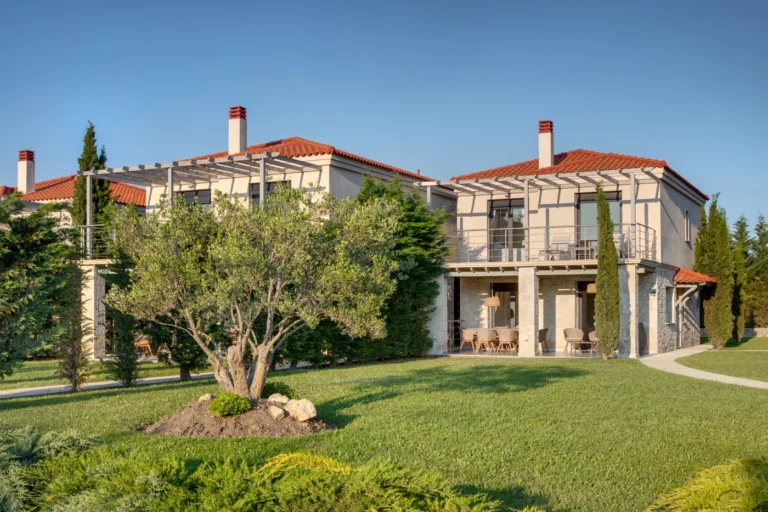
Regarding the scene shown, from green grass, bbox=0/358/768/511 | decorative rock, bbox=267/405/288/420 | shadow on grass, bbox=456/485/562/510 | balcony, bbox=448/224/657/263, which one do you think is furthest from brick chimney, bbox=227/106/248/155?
shadow on grass, bbox=456/485/562/510

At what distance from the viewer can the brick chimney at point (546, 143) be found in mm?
28078

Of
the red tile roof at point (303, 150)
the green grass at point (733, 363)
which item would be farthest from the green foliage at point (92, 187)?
the green grass at point (733, 363)

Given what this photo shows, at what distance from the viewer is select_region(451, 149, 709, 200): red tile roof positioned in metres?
25.7

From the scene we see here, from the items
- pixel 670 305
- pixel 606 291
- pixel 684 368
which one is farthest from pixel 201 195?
pixel 670 305

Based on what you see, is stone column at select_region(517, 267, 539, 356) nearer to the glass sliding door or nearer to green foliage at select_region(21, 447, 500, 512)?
the glass sliding door

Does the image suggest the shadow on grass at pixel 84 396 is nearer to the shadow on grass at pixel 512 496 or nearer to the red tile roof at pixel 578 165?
the shadow on grass at pixel 512 496

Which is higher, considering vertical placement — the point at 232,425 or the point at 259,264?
the point at 259,264

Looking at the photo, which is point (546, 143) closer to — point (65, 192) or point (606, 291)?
point (606, 291)

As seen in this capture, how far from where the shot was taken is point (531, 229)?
2608 centimetres

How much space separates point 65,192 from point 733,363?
27.1 metres

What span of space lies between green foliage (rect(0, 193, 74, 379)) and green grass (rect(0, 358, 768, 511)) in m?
1.38

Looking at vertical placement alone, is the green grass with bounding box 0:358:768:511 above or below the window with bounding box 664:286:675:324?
below

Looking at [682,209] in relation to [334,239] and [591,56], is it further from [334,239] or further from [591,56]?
[334,239]

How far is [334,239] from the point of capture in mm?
10828
